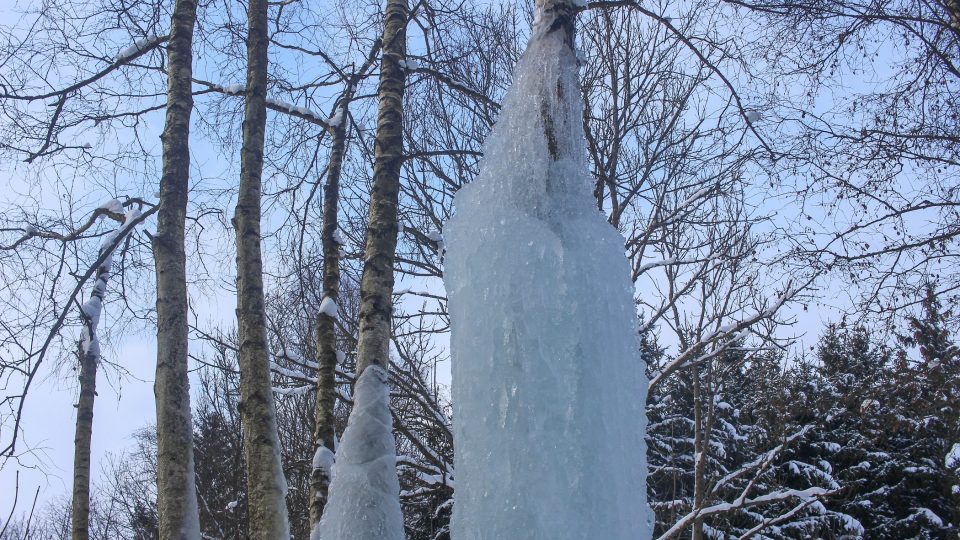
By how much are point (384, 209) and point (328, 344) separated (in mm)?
1436

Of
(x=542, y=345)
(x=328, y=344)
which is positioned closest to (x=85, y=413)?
(x=328, y=344)

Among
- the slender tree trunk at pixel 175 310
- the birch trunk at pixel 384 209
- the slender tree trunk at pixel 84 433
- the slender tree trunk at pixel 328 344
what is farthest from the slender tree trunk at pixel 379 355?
the slender tree trunk at pixel 84 433

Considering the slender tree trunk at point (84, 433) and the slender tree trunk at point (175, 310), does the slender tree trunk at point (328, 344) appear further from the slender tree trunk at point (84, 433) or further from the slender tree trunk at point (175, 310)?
the slender tree trunk at point (84, 433)

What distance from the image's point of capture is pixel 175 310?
3514 mm

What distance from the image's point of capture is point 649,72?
6.02 metres

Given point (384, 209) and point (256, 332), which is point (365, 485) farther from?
point (256, 332)

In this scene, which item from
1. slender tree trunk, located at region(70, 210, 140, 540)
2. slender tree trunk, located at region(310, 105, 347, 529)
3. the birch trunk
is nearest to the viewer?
the birch trunk

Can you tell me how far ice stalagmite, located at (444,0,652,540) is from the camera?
1269 mm

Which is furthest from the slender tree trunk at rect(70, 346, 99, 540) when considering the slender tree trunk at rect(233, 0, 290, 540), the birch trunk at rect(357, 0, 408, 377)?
the birch trunk at rect(357, 0, 408, 377)

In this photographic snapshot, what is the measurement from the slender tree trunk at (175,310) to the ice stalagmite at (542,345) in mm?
2350

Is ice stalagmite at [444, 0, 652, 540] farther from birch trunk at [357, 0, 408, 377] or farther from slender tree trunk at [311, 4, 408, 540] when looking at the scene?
birch trunk at [357, 0, 408, 377]

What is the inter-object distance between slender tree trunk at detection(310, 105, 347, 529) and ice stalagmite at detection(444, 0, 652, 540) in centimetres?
286

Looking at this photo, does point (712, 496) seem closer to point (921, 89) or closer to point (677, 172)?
point (677, 172)

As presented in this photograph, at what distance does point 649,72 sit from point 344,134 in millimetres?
2962
